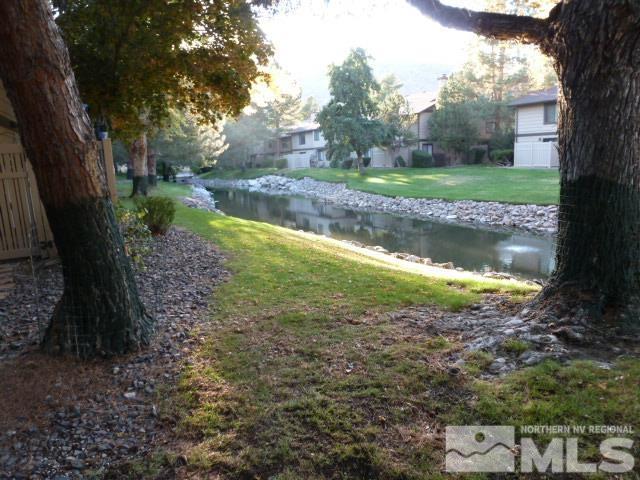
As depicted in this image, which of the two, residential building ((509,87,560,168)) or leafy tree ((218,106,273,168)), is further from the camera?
leafy tree ((218,106,273,168))

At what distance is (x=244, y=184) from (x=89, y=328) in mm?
43104

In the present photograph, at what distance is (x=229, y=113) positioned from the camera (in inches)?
340

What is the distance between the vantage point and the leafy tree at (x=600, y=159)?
12.5 feet

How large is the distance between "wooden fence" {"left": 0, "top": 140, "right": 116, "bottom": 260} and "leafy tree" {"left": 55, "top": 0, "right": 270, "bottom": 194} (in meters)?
1.21

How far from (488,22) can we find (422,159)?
34346 mm

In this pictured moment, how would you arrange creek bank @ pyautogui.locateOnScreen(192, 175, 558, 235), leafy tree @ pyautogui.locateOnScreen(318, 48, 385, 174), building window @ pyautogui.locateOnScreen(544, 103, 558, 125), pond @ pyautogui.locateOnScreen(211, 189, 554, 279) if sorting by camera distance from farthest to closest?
leafy tree @ pyautogui.locateOnScreen(318, 48, 385, 174)
building window @ pyautogui.locateOnScreen(544, 103, 558, 125)
creek bank @ pyautogui.locateOnScreen(192, 175, 558, 235)
pond @ pyautogui.locateOnScreen(211, 189, 554, 279)

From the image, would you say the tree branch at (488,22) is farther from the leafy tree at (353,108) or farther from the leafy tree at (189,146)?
the leafy tree at (353,108)

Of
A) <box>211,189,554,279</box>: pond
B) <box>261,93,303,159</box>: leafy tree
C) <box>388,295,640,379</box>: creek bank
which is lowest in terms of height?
<box>211,189,554,279</box>: pond

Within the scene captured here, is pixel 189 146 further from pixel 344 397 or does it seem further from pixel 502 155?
pixel 344 397

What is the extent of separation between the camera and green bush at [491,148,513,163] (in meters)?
34.4

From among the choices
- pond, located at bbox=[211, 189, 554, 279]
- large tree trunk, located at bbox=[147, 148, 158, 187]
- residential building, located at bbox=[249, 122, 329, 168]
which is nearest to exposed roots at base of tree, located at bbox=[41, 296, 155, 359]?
pond, located at bbox=[211, 189, 554, 279]

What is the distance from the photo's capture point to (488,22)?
15.5 ft

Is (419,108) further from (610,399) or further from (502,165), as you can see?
(610,399)

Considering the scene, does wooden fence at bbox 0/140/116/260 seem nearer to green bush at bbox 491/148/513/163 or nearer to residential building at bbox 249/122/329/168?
green bush at bbox 491/148/513/163
